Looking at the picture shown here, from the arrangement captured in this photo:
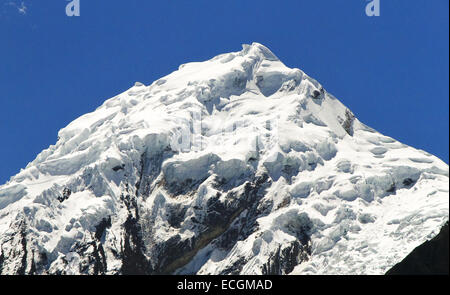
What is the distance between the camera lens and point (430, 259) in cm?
15038

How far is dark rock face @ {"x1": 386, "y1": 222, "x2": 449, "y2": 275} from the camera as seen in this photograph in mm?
146375

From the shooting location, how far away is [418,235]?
18750 cm

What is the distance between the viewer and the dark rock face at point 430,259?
480 ft
